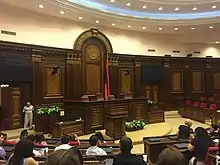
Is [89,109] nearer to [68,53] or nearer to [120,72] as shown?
[68,53]

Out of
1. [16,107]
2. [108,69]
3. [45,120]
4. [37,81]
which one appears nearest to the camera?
[45,120]

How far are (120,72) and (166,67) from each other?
3170 millimetres

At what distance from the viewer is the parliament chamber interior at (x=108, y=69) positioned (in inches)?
348

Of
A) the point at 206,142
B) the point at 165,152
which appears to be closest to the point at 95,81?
the point at 206,142

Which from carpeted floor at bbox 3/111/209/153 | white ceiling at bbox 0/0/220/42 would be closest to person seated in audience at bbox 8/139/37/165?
carpeted floor at bbox 3/111/209/153

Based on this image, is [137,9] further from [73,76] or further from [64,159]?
[64,159]

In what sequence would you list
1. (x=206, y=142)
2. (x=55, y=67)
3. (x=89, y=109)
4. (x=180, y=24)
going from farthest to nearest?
(x=180, y=24) → (x=55, y=67) → (x=89, y=109) → (x=206, y=142)

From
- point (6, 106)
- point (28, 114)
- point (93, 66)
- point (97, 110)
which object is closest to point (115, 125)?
point (97, 110)

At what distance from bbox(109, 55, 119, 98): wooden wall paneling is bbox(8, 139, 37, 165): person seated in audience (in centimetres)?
1000

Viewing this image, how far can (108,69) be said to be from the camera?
12.4 metres

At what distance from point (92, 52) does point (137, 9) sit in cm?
285

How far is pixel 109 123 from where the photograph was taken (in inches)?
339

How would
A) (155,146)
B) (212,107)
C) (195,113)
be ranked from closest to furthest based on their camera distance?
(155,146) < (212,107) < (195,113)

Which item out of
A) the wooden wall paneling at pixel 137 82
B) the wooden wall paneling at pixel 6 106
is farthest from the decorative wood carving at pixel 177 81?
the wooden wall paneling at pixel 6 106
